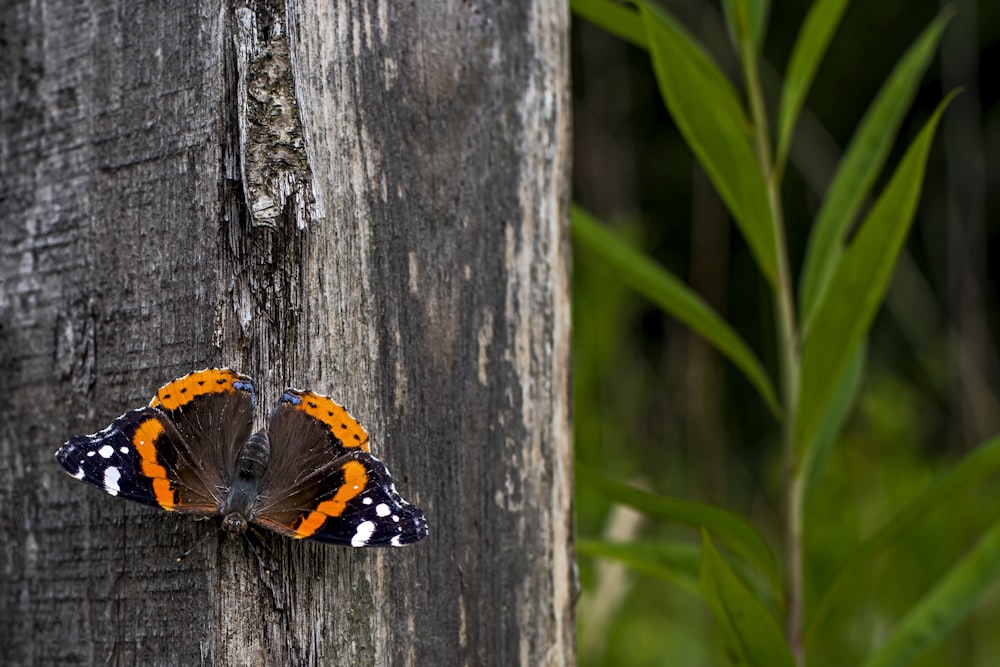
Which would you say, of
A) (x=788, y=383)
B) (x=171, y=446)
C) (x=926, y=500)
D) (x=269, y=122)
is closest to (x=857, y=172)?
(x=788, y=383)

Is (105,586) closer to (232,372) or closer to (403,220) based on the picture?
(232,372)

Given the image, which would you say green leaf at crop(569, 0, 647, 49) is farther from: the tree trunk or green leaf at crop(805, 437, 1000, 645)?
green leaf at crop(805, 437, 1000, 645)

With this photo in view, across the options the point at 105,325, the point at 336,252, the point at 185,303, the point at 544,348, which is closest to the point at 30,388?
the point at 105,325

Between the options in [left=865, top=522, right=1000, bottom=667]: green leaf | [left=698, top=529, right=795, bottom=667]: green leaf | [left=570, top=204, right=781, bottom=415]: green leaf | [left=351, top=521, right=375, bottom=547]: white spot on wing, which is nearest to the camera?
[left=351, top=521, right=375, bottom=547]: white spot on wing

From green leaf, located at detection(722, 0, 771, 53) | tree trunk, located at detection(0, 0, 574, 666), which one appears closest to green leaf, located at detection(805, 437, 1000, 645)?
tree trunk, located at detection(0, 0, 574, 666)

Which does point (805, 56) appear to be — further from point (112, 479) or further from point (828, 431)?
point (112, 479)
